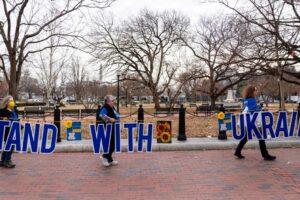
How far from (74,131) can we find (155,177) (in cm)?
429

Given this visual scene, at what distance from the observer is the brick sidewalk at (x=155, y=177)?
5.70 m

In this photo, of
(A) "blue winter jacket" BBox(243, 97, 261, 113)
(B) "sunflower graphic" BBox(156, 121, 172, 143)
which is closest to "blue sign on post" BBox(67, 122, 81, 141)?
(B) "sunflower graphic" BBox(156, 121, 172, 143)

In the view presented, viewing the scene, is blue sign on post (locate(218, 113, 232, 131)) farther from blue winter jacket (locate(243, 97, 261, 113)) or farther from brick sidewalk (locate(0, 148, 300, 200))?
blue winter jacket (locate(243, 97, 261, 113))

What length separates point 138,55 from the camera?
36.8 metres

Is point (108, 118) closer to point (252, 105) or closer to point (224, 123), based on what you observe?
point (252, 105)

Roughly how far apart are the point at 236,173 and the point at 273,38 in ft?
35.1

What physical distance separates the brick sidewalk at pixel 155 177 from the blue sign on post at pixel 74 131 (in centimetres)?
112

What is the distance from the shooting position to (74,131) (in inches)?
408

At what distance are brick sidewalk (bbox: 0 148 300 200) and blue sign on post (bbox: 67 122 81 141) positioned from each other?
3.69ft

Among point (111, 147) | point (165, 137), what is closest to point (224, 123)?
point (165, 137)

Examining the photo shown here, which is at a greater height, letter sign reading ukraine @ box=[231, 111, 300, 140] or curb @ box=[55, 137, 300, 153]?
letter sign reading ukraine @ box=[231, 111, 300, 140]

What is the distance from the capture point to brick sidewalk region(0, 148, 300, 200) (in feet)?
18.7

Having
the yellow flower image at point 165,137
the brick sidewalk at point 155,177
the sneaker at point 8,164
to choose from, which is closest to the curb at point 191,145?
the yellow flower image at point 165,137

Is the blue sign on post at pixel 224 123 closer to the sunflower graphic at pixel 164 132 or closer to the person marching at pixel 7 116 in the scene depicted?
the sunflower graphic at pixel 164 132
